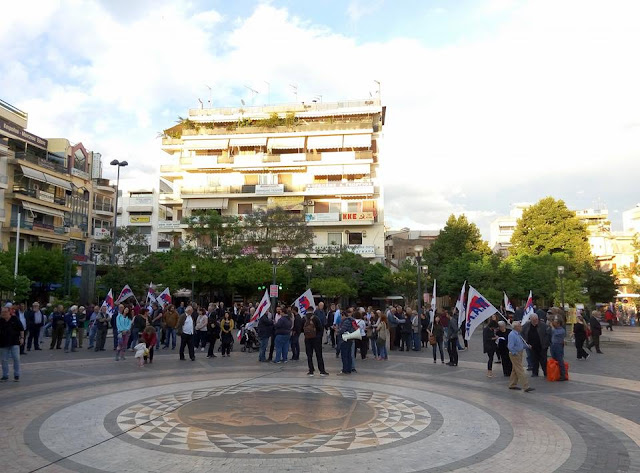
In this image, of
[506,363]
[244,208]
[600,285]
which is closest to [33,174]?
[244,208]

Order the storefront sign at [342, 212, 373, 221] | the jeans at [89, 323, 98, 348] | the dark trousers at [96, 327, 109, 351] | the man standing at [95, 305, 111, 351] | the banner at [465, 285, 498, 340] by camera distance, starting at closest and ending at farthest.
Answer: the banner at [465, 285, 498, 340] < the man standing at [95, 305, 111, 351] < the dark trousers at [96, 327, 109, 351] < the jeans at [89, 323, 98, 348] < the storefront sign at [342, 212, 373, 221]

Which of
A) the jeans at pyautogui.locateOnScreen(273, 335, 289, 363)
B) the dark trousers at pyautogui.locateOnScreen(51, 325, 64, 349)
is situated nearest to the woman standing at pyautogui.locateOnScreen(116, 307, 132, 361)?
the dark trousers at pyautogui.locateOnScreen(51, 325, 64, 349)

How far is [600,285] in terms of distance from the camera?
48844 mm

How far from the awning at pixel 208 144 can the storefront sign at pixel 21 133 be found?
52.0 feet

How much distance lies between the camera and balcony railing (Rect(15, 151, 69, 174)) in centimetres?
→ 4669

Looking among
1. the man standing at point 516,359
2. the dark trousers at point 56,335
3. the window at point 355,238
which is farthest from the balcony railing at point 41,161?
the man standing at point 516,359

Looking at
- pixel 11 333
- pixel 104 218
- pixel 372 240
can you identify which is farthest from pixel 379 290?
pixel 11 333

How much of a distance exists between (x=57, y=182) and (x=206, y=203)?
1601cm

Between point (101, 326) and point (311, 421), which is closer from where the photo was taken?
point (311, 421)

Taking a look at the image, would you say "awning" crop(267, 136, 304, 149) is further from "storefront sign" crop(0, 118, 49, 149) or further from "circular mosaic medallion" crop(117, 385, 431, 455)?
"circular mosaic medallion" crop(117, 385, 431, 455)

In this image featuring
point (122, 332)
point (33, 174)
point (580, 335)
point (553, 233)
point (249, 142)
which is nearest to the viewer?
point (122, 332)

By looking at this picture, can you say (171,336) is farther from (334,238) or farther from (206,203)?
(206,203)

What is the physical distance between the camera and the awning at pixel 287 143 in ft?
194

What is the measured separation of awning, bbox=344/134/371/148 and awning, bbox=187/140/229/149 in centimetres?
1418
